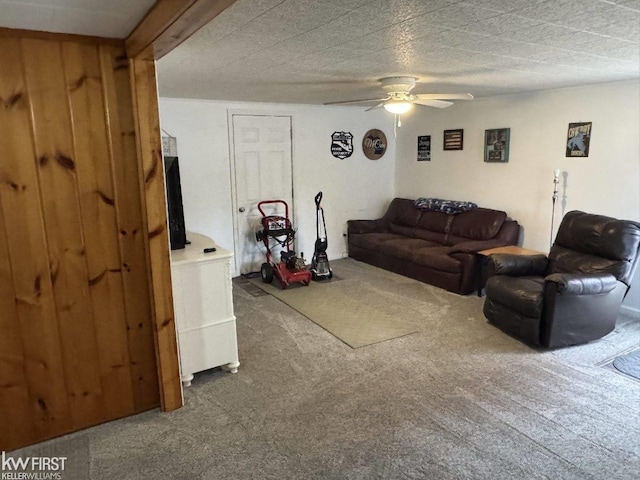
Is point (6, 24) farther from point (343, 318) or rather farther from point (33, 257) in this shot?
point (343, 318)

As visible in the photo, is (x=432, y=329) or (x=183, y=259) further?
(x=432, y=329)

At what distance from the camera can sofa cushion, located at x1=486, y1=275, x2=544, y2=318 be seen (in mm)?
3436

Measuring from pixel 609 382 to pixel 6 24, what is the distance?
13.3 feet

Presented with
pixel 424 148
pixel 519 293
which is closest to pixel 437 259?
pixel 519 293

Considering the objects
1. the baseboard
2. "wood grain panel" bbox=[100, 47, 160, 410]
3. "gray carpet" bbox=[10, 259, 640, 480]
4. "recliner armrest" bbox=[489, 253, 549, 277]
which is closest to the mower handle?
"gray carpet" bbox=[10, 259, 640, 480]

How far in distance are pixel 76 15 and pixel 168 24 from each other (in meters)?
0.52

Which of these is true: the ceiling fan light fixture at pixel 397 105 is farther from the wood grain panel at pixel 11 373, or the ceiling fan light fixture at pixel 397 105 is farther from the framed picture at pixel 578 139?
the wood grain panel at pixel 11 373

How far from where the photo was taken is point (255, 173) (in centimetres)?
566

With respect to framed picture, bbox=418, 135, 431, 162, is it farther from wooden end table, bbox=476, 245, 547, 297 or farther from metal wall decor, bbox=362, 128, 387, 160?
wooden end table, bbox=476, 245, 547, 297

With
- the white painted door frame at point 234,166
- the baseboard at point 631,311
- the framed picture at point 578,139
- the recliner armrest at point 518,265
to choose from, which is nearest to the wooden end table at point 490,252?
the recliner armrest at point 518,265

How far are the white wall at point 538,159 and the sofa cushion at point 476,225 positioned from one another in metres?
0.21

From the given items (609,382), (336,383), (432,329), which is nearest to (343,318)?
(432,329)

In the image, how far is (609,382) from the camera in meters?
3.01

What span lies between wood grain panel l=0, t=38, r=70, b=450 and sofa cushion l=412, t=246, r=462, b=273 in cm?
379
